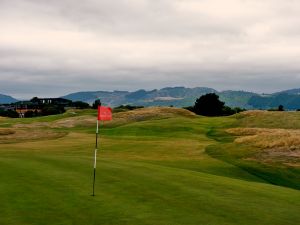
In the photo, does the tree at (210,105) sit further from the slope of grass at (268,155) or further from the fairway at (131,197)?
the fairway at (131,197)

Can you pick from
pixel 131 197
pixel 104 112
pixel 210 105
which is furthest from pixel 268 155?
pixel 210 105

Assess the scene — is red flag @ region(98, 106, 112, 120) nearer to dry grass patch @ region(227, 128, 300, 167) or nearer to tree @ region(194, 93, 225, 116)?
dry grass patch @ region(227, 128, 300, 167)

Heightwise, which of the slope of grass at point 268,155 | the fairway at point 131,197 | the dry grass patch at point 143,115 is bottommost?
the slope of grass at point 268,155

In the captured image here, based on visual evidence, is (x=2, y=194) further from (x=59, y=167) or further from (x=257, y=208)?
(x=257, y=208)

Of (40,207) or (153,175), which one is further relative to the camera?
(153,175)

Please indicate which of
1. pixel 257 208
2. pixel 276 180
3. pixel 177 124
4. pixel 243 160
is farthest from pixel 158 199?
pixel 177 124

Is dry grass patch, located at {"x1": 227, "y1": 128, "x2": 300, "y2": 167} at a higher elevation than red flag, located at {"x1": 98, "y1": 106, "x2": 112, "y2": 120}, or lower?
lower

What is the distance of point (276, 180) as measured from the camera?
1371 inches

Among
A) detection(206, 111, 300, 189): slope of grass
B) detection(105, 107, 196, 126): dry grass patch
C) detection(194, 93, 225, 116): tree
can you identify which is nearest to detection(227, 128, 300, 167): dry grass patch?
detection(206, 111, 300, 189): slope of grass

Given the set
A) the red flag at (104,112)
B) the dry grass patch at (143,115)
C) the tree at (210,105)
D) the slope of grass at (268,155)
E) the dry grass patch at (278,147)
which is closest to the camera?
the red flag at (104,112)

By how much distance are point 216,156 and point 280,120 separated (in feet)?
135

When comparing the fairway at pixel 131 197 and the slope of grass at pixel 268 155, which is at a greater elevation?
the fairway at pixel 131 197

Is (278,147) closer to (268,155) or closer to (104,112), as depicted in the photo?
(268,155)

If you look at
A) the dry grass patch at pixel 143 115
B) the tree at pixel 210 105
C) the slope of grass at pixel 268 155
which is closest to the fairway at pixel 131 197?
the slope of grass at pixel 268 155
